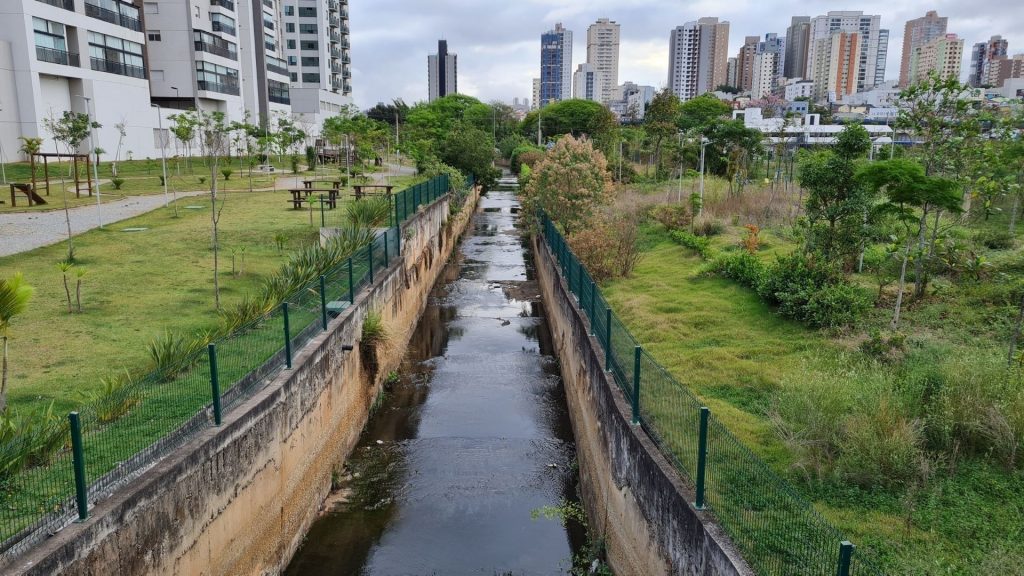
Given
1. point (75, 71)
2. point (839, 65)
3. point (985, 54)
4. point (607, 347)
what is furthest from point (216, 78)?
point (985, 54)

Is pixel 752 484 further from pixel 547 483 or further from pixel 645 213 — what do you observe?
pixel 645 213

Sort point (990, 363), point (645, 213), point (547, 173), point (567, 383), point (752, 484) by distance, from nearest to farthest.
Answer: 1. point (752, 484)
2. point (990, 363)
3. point (567, 383)
4. point (547, 173)
5. point (645, 213)

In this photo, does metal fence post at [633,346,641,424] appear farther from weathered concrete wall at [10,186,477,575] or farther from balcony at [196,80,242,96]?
balcony at [196,80,242,96]

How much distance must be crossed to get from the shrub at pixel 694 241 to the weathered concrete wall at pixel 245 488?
10.3 metres

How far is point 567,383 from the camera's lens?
13922 millimetres

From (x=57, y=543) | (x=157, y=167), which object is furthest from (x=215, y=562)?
(x=157, y=167)

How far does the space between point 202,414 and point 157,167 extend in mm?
39187

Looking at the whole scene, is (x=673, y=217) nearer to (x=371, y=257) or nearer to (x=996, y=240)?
(x=996, y=240)

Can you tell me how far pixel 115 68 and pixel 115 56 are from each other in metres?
0.73

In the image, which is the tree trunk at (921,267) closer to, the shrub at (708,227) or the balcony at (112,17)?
the shrub at (708,227)

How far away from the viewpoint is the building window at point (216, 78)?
52.7 m

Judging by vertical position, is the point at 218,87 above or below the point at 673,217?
above

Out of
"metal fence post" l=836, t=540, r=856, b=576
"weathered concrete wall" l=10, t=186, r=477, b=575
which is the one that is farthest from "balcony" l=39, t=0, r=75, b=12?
"metal fence post" l=836, t=540, r=856, b=576

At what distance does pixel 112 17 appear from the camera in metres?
42.6
